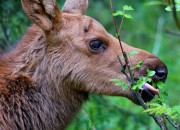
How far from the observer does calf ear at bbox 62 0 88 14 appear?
350 inches

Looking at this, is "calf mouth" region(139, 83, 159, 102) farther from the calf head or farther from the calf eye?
the calf eye

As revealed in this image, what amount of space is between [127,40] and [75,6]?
19.8ft

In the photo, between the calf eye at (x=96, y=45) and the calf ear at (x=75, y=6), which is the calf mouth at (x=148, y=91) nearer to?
the calf eye at (x=96, y=45)

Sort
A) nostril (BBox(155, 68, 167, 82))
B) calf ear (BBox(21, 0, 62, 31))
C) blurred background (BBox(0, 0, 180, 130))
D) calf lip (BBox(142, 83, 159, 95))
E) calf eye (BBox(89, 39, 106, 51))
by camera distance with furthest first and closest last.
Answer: blurred background (BBox(0, 0, 180, 130)), calf eye (BBox(89, 39, 106, 51)), calf ear (BBox(21, 0, 62, 31)), nostril (BBox(155, 68, 167, 82)), calf lip (BBox(142, 83, 159, 95))

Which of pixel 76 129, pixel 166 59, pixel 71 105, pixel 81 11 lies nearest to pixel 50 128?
pixel 71 105

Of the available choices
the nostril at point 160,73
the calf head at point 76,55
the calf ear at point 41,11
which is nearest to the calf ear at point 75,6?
the calf head at point 76,55

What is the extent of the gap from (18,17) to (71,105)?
2.61 metres

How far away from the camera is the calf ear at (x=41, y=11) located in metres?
8.08

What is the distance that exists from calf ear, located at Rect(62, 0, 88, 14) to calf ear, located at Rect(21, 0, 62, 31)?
73 centimetres

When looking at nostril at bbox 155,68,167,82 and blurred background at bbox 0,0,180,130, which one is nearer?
nostril at bbox 155,68,167,82

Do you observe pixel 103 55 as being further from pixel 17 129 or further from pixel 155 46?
pixel 155 46

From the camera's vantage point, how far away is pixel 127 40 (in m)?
15.0

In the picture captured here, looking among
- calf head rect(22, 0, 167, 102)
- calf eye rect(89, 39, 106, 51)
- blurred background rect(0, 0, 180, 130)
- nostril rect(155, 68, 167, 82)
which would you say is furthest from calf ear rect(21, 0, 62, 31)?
nostril rect(155, 68, 167, 82)

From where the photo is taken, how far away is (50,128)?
8.22m
